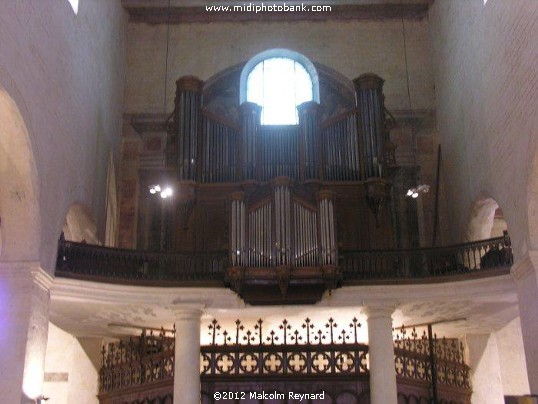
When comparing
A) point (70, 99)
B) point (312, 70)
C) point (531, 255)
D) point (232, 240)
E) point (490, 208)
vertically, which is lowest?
point (531, 255)

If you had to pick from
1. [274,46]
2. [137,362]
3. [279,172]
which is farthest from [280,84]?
[137,362]

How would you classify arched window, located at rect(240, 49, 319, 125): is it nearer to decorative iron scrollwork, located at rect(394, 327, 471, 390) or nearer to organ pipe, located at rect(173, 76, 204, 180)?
organ pipe, located at rect(173, 76, 204, 180)

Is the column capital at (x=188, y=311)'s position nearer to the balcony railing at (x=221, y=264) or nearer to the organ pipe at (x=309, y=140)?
the balcony railing at (x=221, y=264)

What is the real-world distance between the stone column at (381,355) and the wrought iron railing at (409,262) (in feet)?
2.28

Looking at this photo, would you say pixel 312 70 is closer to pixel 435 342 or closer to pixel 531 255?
pixel 435 342

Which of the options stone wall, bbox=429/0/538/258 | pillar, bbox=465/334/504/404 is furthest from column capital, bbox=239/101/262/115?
pillar, bbox=465/334/504/404

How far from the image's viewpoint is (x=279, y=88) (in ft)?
58.7

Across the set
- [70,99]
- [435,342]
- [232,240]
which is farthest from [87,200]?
[435,342]

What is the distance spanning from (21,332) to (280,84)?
951cm

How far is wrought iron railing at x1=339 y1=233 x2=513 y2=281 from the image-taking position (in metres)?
13.5

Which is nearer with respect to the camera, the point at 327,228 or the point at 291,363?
the point at 327,228

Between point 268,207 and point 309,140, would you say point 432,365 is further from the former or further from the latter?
point 309,140

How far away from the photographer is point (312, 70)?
17719 mm

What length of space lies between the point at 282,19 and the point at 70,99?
8198 millimetres
